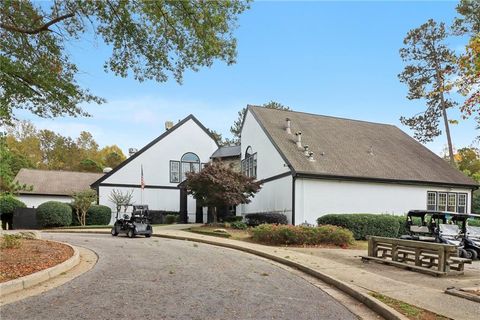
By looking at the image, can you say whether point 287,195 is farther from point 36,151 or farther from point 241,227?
point 36,151

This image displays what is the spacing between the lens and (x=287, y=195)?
25172 mm

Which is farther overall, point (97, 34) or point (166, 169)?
point (166, 169)

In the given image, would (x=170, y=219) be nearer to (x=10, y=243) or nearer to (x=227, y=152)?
(x=227, y=152)

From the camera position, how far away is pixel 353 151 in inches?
1142

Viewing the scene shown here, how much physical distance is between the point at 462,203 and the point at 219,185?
17240 millimetres

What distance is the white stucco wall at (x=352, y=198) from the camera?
2452 cm

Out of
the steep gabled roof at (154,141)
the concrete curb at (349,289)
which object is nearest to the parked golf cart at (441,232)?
the concrete curb at (349,289)

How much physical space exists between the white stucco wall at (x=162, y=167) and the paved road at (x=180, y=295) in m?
24.9

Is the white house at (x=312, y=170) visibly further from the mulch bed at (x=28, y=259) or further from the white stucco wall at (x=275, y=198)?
the mulch bed at (x=28, y=259)

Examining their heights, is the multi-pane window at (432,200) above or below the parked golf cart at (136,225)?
above

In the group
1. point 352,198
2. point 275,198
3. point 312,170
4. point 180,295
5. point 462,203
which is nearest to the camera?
point 180,295

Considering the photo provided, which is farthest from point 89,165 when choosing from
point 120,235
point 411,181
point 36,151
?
point 411,181

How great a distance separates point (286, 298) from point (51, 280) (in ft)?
15.8

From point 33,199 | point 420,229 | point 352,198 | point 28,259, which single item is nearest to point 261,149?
point 352,198
